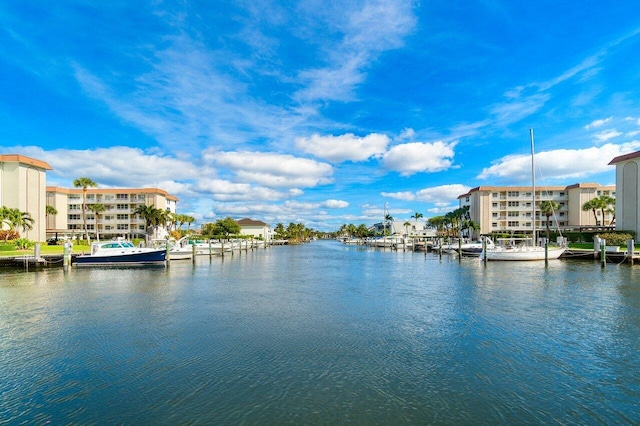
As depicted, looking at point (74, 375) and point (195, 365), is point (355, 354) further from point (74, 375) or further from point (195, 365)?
point (74, 375)

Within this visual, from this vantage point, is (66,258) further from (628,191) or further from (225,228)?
(628,191)

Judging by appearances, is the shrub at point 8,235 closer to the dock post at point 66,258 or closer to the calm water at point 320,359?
the dock post at point 66,258

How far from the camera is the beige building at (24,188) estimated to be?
56.8 meters

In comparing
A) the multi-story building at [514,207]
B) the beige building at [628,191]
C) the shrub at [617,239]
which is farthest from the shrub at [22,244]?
the multi-story building at [514,207]

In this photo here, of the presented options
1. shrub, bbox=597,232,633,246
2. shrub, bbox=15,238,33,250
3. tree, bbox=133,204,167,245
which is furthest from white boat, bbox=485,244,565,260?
tree, bbox=133,204,167,245

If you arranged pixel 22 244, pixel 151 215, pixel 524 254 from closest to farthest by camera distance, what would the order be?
pixel 22 244
pixel 524 254
pixel 151 215

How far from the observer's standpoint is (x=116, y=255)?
43.6 m

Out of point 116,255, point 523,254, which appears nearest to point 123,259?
point 116,255

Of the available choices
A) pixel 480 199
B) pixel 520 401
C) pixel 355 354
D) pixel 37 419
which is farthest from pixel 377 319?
pixel 480 199

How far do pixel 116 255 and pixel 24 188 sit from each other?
28.9 m

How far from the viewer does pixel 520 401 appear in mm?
9148

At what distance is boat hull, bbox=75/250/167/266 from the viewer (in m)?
43.1

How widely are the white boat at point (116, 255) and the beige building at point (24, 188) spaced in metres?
22.3

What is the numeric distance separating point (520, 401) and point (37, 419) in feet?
38.2
